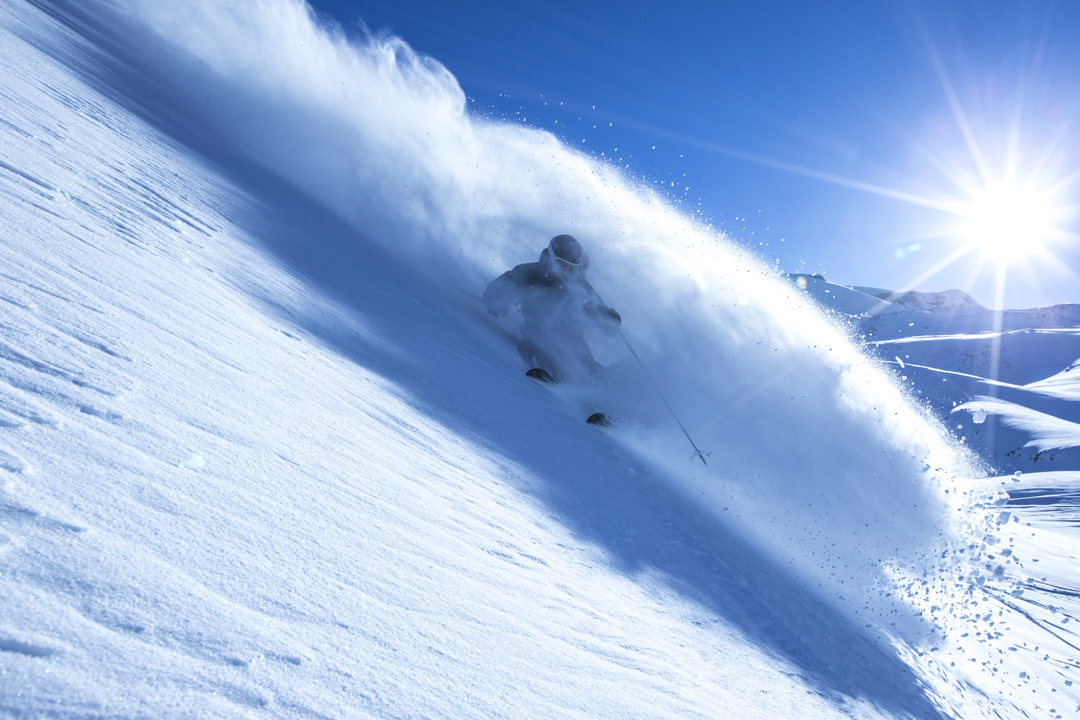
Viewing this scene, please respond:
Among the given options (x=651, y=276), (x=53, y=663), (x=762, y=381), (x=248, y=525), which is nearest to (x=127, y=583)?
(x=53, y=663)

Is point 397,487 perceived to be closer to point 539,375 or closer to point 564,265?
point 539,375

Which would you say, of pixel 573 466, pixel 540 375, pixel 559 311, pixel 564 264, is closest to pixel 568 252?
pixel 564 264

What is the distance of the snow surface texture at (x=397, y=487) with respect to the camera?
1.06m

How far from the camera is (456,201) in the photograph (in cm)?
1039

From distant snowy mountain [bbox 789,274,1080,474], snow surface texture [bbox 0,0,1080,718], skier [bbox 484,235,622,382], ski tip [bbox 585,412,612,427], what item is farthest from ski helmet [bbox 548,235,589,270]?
distant snowy mountain [bbox 789,274,1080,474]

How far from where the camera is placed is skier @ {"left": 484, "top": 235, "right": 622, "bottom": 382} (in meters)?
6.71

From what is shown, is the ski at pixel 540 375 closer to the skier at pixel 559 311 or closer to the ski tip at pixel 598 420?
the skier at pixel 559 311

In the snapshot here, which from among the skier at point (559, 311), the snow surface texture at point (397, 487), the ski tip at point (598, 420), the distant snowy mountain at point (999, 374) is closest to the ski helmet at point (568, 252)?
the skier at point (559, 311)

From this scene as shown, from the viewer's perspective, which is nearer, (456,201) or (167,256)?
(167,256)

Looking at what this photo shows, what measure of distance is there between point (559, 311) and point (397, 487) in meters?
5.10

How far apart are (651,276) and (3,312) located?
23.4ft

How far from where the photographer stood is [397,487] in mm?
2115

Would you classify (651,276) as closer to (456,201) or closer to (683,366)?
(683,366)

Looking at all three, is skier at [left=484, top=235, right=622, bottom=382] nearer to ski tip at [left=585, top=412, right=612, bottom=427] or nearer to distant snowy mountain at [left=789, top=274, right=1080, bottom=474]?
ski tip at [left=585, top=412, right=612, bottom=427]
